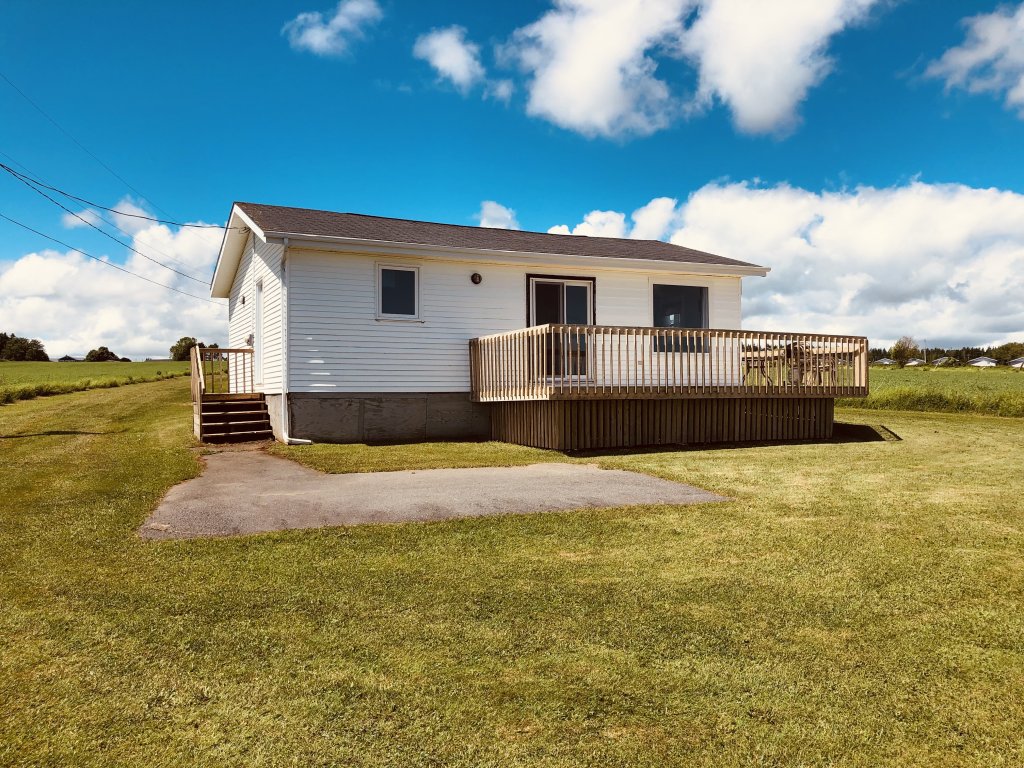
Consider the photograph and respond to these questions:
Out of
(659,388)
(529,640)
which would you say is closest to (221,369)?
(659,388)

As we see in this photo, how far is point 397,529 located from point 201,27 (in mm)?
15694

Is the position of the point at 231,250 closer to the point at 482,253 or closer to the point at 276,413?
the point at 276,413

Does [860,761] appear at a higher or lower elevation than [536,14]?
lower

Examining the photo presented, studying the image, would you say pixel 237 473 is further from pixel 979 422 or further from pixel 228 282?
pixel 979 422

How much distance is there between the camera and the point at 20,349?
70.2m

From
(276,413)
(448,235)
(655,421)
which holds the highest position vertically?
(448,235)

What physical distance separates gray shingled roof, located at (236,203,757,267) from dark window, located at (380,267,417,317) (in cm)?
70

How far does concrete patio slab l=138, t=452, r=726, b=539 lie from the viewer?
5.85 m

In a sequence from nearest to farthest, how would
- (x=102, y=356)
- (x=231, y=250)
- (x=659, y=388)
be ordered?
(x=659, y=388), (x=231, y=250), (x=102, y=356)

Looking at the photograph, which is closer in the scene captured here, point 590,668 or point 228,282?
point 590,668

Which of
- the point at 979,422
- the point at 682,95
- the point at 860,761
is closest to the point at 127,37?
Result: the point at 682,95

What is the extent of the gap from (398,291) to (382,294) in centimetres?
36

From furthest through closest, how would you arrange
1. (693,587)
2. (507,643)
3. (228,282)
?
(228,282), (693,587), (507,643)

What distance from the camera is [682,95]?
59.3 feet
